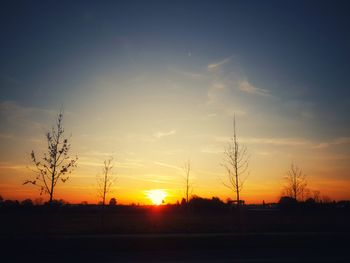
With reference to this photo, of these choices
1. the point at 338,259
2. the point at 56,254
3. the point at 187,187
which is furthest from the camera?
the point at 187,187

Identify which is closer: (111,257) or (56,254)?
(111,257)

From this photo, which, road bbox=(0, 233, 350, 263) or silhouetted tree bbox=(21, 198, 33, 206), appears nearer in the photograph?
road bbox=(0, 233, 350, 263)

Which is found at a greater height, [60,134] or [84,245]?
[60,134]

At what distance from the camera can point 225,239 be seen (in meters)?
15.5

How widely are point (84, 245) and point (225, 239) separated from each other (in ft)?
23.1

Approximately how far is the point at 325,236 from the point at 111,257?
467 inches

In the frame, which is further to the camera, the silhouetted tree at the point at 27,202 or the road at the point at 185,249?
the silhouetted tree at the point at 27,202

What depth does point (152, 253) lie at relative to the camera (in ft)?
41.8

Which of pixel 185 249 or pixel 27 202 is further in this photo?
pixel 27 202

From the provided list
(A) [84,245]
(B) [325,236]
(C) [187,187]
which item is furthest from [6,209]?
(B) [325,236]

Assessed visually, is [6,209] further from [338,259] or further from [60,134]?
[338,259]

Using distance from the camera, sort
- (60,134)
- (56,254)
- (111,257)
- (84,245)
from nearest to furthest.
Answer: (111,257)
(56,254)
(84,245)
(60,134)

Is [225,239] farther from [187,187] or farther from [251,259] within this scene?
[187,187]

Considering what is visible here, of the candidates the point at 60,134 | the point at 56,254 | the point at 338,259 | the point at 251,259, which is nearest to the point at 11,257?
the point at 56,254
